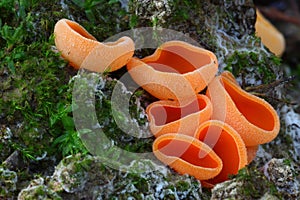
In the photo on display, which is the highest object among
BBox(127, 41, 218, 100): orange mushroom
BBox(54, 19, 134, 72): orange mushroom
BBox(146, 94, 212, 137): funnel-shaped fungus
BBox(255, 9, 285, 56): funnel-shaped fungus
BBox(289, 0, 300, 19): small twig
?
BBox(54, 19, 134, 72): orange mushroom

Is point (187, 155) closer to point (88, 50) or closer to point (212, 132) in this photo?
point (212, 132)

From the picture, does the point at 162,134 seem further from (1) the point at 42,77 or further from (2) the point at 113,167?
(1) the point at 42,77

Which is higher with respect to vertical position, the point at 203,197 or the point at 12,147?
the point at 12,147

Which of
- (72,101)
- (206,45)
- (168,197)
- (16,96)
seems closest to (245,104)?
(206,45)

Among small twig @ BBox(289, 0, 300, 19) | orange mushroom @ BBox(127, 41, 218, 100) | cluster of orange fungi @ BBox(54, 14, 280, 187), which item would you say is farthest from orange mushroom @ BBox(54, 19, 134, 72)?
small twig @ BBox(289, 0, 300, 19)

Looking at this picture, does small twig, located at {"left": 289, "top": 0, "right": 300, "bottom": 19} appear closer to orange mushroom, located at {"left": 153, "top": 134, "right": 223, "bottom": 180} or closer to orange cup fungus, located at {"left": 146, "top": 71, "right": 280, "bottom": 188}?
orange cup fungus, located at {"left": 146, "top": 71, "right": 280, "bottom": 188}

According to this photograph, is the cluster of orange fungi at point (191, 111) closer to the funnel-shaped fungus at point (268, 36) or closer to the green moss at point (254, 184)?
the green moss at point (254, 184)

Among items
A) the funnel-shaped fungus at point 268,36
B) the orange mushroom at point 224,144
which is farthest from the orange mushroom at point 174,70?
the funnel-shaped fungus at point 268,36
